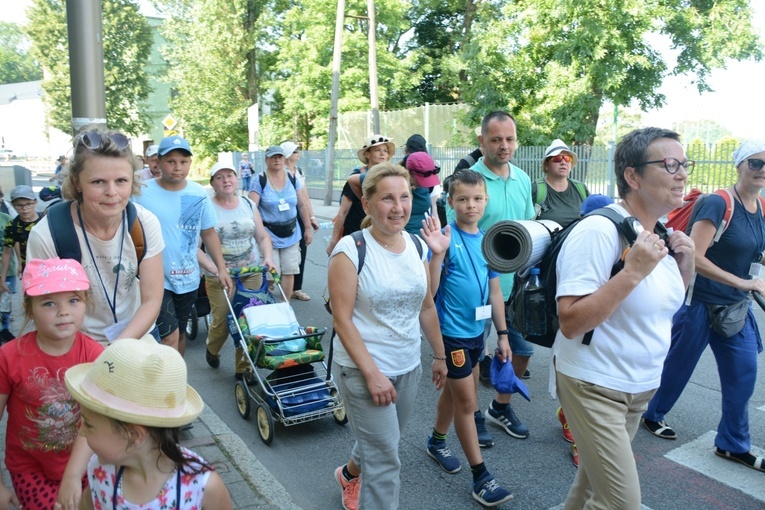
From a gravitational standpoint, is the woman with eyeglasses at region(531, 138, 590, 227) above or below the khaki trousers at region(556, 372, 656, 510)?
above

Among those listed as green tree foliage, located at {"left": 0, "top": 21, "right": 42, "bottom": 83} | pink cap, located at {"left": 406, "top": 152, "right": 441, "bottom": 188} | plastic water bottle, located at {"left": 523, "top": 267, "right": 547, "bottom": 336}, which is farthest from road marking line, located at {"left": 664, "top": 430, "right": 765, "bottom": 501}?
green tree foliage, located at {"left": 0, "top": 21, "right": 42, "bottom": 83}

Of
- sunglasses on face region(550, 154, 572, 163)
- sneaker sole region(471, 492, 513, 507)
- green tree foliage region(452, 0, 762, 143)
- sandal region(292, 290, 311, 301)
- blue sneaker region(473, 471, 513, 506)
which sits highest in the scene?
green tree foliage region(452, 0, 762, 143)

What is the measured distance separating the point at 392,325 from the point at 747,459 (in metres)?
2.73

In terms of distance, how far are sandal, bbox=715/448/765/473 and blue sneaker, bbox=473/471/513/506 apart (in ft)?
5.33

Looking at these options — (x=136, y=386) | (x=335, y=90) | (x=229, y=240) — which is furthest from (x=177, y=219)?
(x=335, y=90)

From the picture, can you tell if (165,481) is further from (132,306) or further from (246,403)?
(246,403)

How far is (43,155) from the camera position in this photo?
224 feet

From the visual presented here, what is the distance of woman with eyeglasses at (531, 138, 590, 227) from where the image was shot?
525 centimetres

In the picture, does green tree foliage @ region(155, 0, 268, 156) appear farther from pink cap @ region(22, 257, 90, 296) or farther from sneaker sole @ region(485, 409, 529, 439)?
pink cap @ region(22, 257, 90, 296)

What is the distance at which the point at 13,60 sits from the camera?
341 ft

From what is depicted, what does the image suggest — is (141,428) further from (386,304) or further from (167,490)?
(386,304)

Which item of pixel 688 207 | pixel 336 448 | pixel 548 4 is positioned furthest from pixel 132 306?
pixel 548 4

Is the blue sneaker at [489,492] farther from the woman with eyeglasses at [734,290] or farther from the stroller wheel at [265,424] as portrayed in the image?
the woman with eyeglasses at [734,290]

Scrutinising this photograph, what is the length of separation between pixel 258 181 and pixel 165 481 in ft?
19.1
